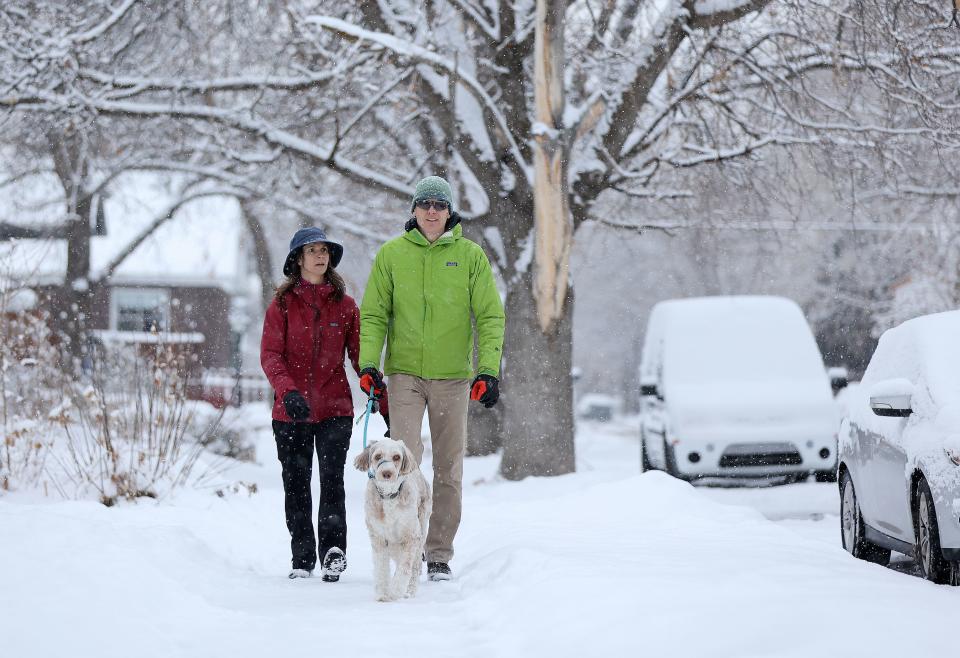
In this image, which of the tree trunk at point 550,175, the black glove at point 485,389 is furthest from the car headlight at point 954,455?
the tree trunk at point 550,175

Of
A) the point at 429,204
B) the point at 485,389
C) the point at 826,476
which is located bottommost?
the point at 826,476

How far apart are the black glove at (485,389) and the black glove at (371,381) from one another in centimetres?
55

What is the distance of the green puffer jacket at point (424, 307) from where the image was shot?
675 centimetres

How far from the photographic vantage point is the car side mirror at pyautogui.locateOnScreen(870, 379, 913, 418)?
6.93 meters

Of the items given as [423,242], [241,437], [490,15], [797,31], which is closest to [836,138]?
[797,31]

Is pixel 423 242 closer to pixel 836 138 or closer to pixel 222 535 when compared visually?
pixel 222 535

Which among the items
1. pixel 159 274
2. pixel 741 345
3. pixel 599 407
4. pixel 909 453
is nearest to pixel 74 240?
pixel 159 274

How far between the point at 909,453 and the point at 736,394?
6.12 m

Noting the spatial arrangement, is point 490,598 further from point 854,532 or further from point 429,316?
→ point 854,532

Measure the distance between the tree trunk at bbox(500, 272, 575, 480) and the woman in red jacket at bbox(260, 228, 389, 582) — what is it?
21.5ft

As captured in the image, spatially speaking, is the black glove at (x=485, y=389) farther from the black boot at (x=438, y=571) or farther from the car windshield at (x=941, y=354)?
the car windshield at (x=941, y=354)

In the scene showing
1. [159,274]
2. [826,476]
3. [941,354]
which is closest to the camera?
[941,354]

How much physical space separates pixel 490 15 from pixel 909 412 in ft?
28.5

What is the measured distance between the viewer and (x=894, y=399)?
275 inches
